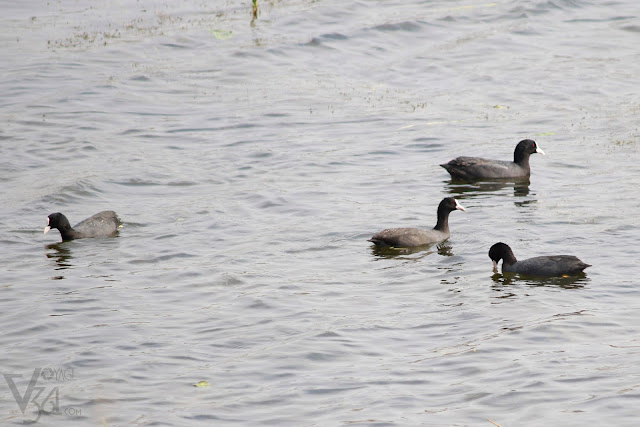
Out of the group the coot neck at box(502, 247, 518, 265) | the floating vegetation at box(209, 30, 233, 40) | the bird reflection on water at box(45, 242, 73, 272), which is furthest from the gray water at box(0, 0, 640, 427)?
the coot neck at box(502, 247, 518, 265)

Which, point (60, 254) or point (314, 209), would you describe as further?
point (314, 209)

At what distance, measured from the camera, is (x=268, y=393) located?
9.57 meters

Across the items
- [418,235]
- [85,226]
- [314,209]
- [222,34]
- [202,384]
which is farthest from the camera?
[222,34]

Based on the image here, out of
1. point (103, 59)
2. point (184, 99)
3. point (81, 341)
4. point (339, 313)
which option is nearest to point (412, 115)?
point (184, 99)

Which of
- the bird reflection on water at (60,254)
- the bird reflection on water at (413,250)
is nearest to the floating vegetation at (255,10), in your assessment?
the bird reflection on water at (60,254)

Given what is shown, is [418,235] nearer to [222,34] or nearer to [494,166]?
[494,166]

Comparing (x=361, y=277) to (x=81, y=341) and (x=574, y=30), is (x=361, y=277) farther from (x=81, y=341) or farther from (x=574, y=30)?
(x=574, y=30)

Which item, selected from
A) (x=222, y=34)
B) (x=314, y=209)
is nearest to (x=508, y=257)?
(x=314, y=209)

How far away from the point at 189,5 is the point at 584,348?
25223mm

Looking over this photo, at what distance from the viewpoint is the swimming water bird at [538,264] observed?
12.9 metres

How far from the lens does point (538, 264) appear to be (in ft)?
43.5

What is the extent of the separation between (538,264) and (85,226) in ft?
24.0

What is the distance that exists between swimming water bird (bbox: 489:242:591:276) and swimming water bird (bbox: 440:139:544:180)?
5.14 metres

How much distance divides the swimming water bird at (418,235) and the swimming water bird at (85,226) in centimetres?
438
